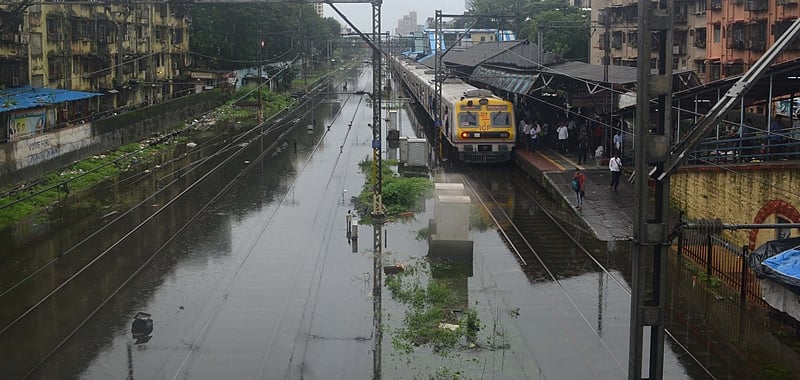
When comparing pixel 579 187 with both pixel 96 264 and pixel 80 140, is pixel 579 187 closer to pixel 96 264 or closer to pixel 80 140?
pixel 96 264

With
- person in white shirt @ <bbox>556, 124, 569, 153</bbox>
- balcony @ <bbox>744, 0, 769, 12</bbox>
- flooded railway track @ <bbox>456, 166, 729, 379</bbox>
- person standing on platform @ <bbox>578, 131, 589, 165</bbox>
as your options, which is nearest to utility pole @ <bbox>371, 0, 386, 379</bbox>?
flooded railway track @ <bbox>456, 166, 729, 379</bbox>

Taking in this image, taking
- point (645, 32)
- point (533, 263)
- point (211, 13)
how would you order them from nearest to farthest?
point (645, 32) < point (533, 263) < point (211, 13)

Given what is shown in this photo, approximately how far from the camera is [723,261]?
55.5ft

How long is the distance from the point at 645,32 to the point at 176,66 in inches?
2150

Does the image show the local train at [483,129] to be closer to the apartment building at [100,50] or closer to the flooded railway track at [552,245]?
the flooded railway track at [552,245]

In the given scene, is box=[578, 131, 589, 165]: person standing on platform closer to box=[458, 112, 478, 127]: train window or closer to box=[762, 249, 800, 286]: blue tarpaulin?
box=[458, 112, 478, 127]: train window

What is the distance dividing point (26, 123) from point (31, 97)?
3.17 ft

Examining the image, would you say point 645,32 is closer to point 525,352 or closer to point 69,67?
point 525,352

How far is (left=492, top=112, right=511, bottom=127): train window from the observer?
3183 centimetres

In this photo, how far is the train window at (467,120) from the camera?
3170 centimetres

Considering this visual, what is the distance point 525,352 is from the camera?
13.1 metres

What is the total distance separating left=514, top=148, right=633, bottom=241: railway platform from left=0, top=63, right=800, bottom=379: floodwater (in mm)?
1109

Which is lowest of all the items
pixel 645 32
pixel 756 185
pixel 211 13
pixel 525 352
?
pixel 525 352

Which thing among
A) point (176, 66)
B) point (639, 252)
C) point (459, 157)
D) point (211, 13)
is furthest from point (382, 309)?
point (211, 13)
